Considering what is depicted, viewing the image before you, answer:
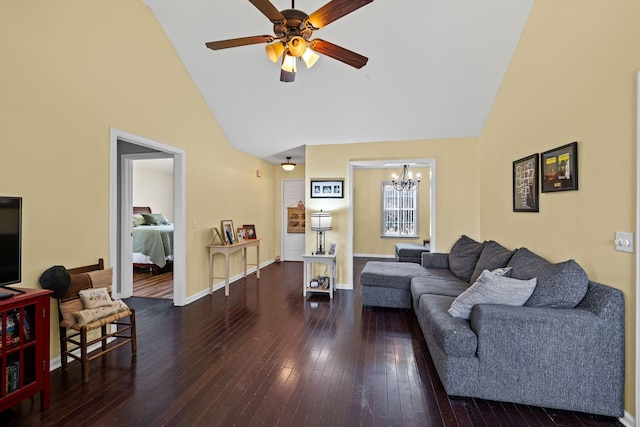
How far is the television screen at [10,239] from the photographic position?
1875 mm

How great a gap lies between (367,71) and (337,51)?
49.6 inches

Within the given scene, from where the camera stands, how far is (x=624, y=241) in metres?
1.82

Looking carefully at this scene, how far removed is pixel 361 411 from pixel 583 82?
A: 284 cm

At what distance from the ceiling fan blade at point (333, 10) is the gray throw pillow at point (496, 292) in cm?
214

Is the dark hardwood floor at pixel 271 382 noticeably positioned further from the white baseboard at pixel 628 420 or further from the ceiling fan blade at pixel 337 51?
the ceiling fan blade at pixel 337 51

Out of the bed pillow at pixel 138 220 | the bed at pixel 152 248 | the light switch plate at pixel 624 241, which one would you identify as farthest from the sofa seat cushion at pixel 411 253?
the bed pillow at pixel 138 220

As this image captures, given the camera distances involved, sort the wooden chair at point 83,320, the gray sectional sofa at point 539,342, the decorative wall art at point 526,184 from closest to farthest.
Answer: the gray sectional sofa at point 539,342
the wooden chair at point 83,320
the decorative wall art at point 526,184

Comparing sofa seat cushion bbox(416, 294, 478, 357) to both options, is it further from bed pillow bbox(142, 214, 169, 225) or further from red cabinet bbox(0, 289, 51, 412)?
bed pillow bbox(142, 214, 169, 225)

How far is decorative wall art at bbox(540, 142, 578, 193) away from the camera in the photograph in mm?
2281

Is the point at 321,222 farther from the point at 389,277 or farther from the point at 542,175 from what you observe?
the point at 542,175

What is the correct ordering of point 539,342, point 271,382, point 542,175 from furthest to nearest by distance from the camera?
1. point 542,175
2. point 271,382
3. point 539,342

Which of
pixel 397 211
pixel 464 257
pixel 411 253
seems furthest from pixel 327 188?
pixel 397 211

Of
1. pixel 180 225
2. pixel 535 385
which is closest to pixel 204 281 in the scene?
pixel 180 225

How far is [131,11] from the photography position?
3.04 m
